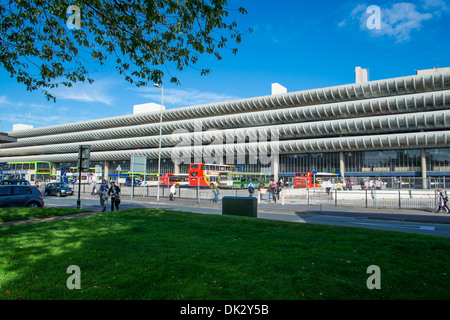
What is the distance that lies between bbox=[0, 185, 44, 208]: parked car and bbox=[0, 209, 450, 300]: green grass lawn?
8959 mm

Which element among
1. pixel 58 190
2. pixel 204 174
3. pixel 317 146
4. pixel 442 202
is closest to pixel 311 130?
pixel 317 146

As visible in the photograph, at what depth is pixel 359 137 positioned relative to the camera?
161ft

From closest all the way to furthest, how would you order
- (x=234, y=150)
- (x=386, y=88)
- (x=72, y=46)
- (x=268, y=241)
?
(x=268, y=241)
(x=72, y=46)
(x=386, y=88)
(x=234, y=150)

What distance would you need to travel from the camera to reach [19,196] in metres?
15.7

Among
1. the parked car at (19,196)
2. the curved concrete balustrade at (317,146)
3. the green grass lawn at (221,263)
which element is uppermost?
the curved concrete balustrade at (317,146)

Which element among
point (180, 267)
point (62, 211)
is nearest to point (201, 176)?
point (62, 211)

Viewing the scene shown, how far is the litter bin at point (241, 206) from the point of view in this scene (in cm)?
1270

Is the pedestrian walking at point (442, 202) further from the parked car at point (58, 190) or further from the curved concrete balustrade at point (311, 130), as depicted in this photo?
the parked car at point (58, 190)

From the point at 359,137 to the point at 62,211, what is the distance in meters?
47.0

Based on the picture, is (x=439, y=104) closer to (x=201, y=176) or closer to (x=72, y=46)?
(x=201, y=176)

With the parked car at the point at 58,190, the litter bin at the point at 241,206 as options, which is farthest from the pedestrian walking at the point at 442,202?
A: the parked car at the point at 58,190

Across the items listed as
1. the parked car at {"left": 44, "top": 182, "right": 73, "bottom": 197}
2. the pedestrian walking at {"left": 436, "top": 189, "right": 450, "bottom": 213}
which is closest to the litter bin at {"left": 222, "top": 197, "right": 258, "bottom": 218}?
the pedestrian walking at {"left": 436, "top": 189, "right": 450, "bottom": 213}

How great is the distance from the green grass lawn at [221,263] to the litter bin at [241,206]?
4.57 metres

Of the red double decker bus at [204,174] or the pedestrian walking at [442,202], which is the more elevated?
the red double decker bus at [204,174]
